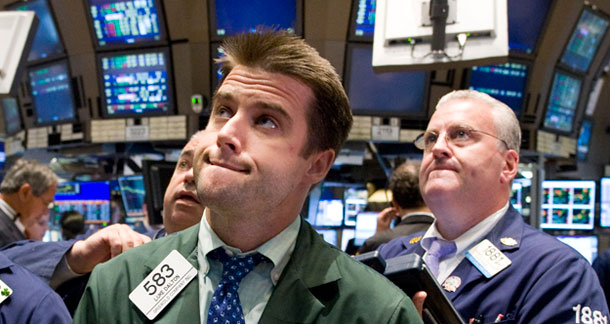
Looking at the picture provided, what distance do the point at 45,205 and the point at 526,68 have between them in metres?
4.06

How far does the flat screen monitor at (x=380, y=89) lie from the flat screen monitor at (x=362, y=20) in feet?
0.26

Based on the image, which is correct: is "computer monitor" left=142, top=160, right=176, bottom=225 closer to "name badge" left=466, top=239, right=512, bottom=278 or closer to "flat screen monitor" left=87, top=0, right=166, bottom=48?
"name badge" left=466, top=239, right=512, bottom=278

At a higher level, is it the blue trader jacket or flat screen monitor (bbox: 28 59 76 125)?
the blue trader jacket

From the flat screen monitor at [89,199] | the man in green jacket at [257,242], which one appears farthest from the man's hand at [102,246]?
the flat screen monitor at [89,199]

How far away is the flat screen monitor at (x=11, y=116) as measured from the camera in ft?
21.6

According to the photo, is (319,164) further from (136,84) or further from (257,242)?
(136,84)

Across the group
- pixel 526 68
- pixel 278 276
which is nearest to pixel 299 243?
pixel 278 276

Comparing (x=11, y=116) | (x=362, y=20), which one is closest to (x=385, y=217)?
(x=362, y=20)

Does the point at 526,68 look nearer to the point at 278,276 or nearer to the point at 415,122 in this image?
the point at 415,122

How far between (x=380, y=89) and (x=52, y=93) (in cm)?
306

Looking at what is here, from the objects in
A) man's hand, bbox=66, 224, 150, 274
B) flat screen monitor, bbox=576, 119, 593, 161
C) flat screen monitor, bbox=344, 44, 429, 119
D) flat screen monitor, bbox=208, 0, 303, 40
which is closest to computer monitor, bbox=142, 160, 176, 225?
man's hand, bbox=66, 224, 150, 274

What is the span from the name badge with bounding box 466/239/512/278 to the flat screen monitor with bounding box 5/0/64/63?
198 inches

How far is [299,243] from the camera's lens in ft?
4.62

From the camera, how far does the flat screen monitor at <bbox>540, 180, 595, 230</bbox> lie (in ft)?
16.5
